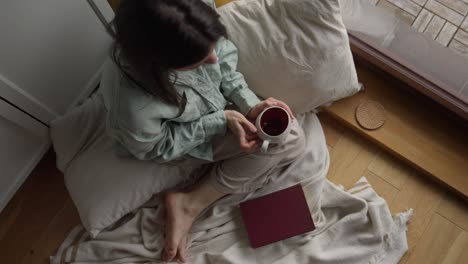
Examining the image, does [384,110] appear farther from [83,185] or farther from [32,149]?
[32,149]

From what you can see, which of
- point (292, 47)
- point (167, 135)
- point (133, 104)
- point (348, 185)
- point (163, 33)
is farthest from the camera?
point (348, 185)

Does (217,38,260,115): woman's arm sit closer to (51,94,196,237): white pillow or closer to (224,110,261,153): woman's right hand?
(224,110,261,153): woman's right hand

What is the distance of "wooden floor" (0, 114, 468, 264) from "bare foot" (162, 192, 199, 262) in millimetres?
325

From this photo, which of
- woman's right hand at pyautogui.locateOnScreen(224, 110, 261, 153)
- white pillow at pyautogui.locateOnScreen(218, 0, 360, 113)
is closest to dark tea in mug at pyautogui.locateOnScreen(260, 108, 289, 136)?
woman's right hand at pyautogui.locateOnScreen(224, 110, 261, 153)

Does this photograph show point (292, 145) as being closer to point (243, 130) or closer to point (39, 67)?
point (243, 130)

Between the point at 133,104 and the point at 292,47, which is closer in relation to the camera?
the point at 133,104

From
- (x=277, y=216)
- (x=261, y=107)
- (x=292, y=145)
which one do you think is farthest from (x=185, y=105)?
(x=277, y=216)

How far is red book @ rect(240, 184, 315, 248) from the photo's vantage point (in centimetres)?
102

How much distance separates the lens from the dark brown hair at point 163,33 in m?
0.58

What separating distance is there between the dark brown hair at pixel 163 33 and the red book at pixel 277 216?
515 millimetres

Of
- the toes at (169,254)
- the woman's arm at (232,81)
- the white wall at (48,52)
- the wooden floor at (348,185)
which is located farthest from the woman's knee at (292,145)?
the white wall at (48,52)

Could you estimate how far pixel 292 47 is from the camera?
96 cm

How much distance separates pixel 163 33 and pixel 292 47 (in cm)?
45

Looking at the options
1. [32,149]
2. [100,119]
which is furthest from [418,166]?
[32,149]
